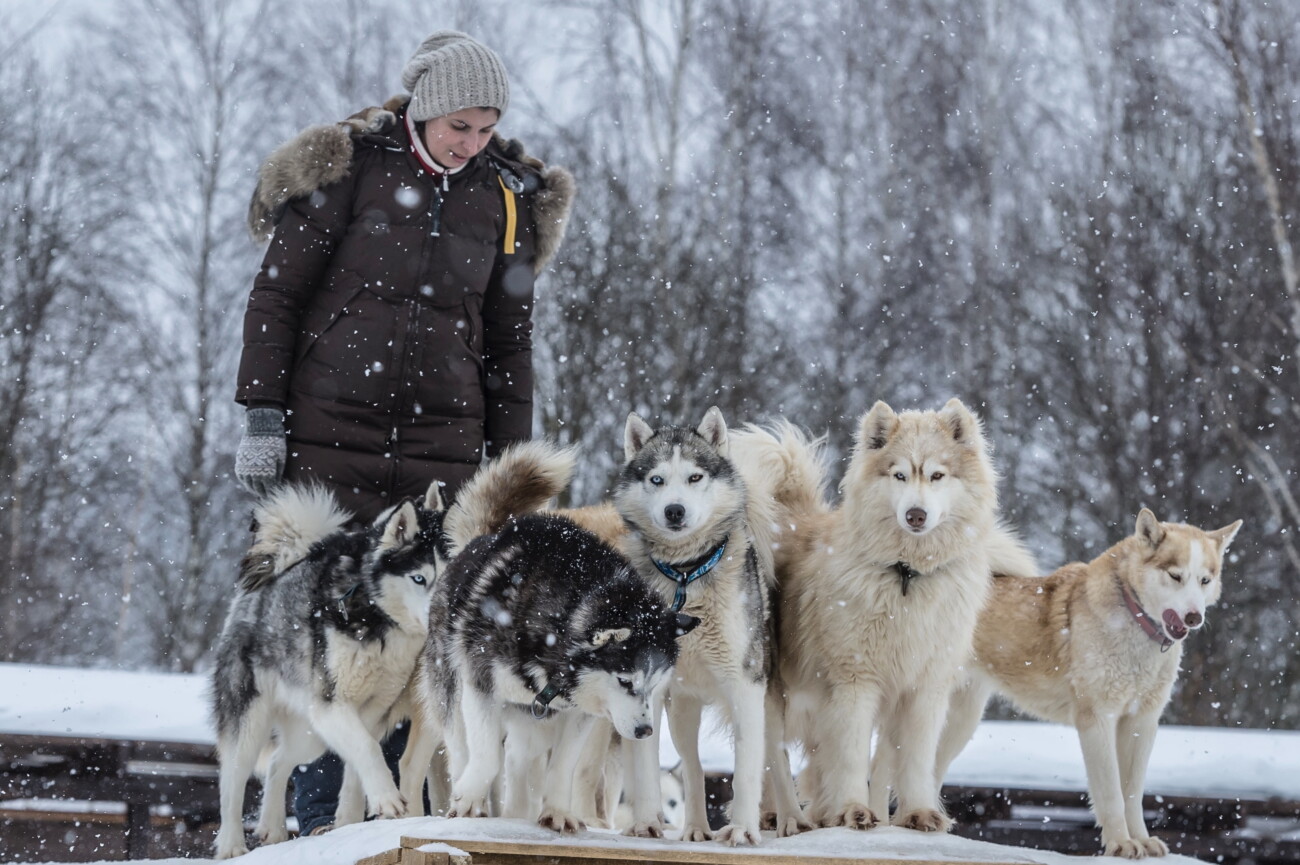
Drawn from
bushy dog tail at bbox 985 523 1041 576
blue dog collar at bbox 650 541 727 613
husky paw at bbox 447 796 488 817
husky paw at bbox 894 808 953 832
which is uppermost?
bushy dog tail at bbox 985 523 1041 576

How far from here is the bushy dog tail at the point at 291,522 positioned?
161 inches

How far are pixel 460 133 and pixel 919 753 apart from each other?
96.7 inches

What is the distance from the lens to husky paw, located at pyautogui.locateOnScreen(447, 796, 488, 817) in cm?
333

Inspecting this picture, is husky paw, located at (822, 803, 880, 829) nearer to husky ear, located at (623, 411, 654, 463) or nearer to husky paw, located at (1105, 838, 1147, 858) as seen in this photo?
husky paw, located at (1105, 838, 1147, 858)

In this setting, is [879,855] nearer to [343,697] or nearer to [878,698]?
[878,698]

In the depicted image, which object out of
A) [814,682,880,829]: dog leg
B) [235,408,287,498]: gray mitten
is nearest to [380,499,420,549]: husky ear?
[235,408,287,498]: gray mitten

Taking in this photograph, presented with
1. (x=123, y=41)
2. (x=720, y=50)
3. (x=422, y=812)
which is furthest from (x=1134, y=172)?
(x=422, y=812)

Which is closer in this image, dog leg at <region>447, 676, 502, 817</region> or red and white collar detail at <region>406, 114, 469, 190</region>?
dog leg at <region>447, 676, 502, 817</region>

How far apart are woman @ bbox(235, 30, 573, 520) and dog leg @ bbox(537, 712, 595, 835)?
120 centimetres

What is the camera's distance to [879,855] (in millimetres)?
3082

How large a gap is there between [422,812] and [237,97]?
1142 centimetres

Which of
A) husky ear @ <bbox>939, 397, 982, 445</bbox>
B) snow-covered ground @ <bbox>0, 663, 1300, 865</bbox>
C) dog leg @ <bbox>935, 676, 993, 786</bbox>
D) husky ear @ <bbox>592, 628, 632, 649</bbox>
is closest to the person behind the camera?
husky ear @ <bbox>592, 628, 632, 649</bbox>

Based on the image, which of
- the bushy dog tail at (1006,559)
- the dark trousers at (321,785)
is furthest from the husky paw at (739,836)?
the bushy dog tail at (1006,559)

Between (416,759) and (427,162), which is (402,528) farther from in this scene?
(427,162)
